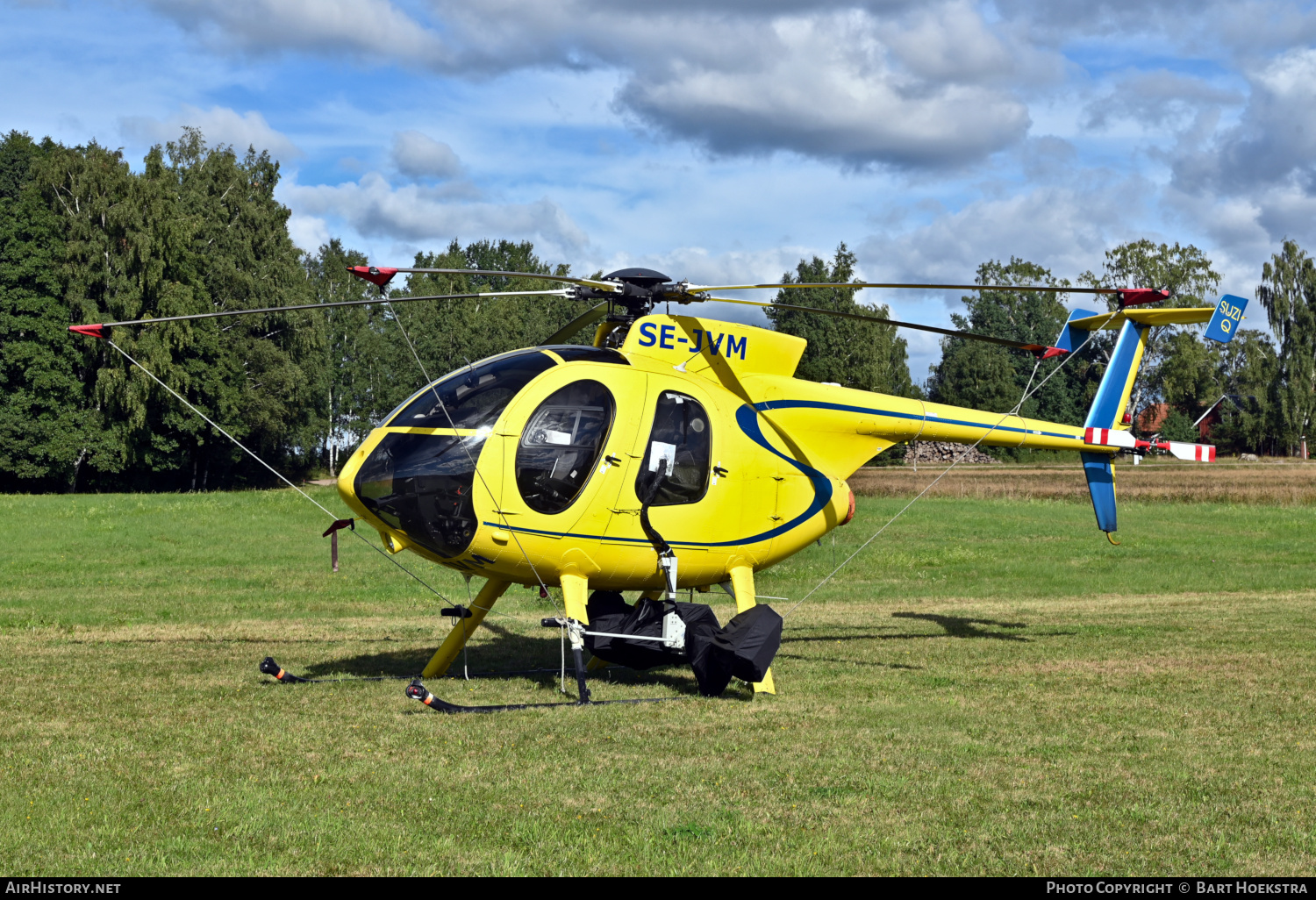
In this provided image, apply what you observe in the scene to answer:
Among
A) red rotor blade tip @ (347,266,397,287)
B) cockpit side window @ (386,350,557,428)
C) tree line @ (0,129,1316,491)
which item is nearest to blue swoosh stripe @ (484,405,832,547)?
cockpit side window @ (386,350,557,428)

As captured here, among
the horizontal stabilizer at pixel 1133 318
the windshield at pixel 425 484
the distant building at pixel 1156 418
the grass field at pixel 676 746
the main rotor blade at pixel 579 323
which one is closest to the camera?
the grass field at pixel 676 746

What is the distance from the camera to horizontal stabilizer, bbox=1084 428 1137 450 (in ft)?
47.3

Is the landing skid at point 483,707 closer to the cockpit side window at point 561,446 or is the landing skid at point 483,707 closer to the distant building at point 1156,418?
the cockpit side window at point 561,446

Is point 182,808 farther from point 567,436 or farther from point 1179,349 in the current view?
point 1179,349

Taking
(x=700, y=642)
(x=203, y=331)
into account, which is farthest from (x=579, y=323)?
(x=203, y=331)

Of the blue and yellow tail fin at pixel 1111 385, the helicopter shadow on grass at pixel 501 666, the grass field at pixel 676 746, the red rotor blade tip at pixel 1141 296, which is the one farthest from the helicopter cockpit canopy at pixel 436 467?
the blue and yellow tail fin at pixel 1111 385

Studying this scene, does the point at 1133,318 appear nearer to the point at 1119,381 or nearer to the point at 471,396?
the point at 1119,381

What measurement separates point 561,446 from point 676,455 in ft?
4.16

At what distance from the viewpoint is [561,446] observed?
1069 cm

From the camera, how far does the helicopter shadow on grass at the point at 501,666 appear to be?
40.8 ft

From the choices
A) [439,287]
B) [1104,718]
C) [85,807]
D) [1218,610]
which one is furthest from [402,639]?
[439,287]

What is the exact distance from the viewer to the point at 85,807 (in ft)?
23.3

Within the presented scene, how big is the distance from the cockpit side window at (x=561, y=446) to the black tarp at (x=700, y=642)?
62.2 inches
